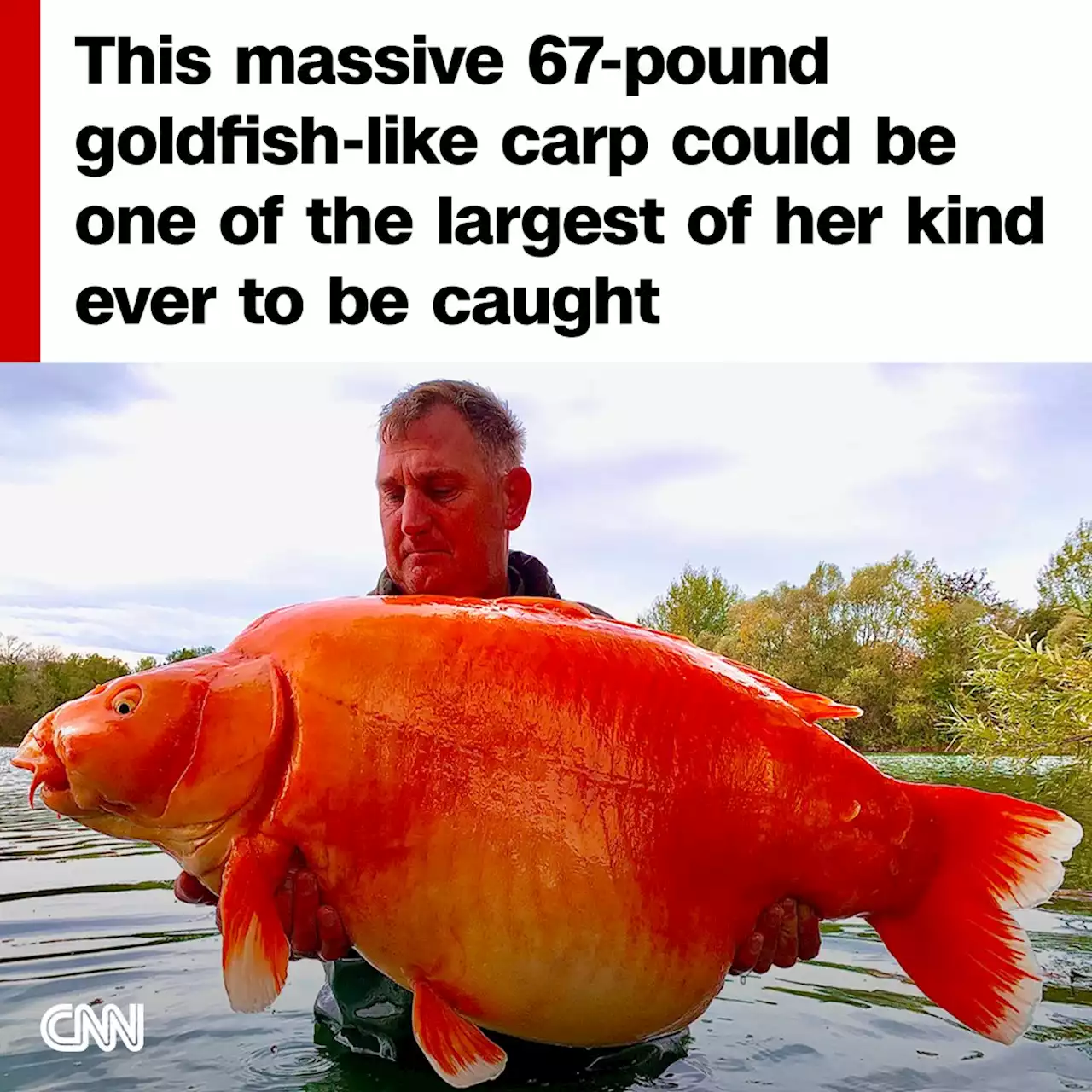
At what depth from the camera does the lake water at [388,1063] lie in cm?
374

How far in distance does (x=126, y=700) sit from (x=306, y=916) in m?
0.63

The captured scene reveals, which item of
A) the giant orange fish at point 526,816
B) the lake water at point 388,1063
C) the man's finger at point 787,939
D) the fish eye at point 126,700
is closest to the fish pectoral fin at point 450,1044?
the giant orange fish at point 526,816

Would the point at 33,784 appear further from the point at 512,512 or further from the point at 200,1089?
the point at 512,512

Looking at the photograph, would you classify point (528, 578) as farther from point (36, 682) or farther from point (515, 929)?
point (36, 682)

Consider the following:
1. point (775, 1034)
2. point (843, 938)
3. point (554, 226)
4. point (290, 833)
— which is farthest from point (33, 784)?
point (843, 938)

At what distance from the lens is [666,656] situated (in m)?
2.67

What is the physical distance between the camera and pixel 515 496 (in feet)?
14.5

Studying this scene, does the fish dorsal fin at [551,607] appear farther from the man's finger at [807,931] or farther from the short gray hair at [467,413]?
the short gray hair at [467,413]

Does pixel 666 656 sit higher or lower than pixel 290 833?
higher

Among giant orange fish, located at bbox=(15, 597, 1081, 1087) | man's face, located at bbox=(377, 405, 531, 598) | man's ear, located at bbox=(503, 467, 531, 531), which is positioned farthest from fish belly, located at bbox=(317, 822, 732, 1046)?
man's ear, located at bbox=(503, 467, 531, 531)

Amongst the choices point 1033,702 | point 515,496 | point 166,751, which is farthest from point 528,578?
point 1033,702

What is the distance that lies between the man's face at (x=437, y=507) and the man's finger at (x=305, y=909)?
1.64 metres

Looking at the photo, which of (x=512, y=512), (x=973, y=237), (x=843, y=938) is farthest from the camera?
(x=843, y=938)

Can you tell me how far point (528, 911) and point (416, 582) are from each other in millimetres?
1840
